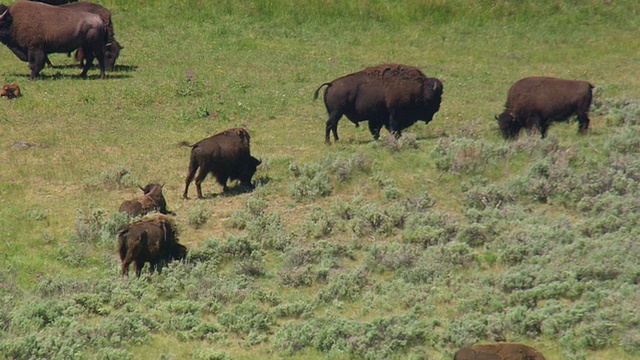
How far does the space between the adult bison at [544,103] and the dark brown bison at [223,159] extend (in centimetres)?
585

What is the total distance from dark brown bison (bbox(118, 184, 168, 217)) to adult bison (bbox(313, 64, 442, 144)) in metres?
4.87

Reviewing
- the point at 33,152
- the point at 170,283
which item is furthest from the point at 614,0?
the point at 170,283

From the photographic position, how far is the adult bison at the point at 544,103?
1900 cm

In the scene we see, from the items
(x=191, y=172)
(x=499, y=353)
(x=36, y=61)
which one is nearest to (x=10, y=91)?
(x=36, y=61)

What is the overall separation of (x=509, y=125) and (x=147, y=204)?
26.2 feet

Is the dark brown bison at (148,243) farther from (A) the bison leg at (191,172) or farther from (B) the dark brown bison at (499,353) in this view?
(B) the dark brown bison at (499,353)

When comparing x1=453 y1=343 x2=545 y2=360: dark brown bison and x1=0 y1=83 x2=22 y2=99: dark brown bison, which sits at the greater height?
x1=453 y1=343 x2=545 y2=360: dark brown bison

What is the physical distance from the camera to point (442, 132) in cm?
2064

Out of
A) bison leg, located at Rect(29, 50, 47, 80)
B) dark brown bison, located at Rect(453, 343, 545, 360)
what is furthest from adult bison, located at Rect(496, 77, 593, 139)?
bison leg, located at Rect(29, 50, 47, 80)

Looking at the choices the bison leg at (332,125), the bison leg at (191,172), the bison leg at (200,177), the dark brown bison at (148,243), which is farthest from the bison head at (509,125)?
the dark brown bison at (148,243)

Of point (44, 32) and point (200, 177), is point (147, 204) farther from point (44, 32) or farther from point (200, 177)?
point (44, 32)

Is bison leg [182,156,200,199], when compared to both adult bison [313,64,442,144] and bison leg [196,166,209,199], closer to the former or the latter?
bison leg [196,166,209,199]

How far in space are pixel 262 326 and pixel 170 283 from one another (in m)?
1.66

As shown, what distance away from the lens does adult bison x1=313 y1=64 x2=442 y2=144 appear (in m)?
19.0
